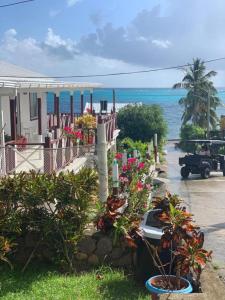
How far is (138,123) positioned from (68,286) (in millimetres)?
33303

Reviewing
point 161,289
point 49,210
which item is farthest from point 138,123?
point 161,289

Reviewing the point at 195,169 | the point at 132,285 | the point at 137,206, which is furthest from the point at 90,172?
the point at 195,169

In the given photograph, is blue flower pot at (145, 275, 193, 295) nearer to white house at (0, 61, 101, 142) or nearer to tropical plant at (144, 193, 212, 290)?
tropical plant at (144, 193, 212, 290)

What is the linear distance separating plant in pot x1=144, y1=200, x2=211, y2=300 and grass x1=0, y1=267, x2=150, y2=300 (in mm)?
481

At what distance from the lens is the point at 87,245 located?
712cm

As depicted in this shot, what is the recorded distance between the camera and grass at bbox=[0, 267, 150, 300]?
5.97 m

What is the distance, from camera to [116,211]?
7207mm

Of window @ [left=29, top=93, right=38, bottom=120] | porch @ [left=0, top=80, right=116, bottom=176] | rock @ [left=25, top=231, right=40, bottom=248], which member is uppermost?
window @ [left=29, top=93, right=38, bottom=120]

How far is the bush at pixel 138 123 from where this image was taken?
39125 mm

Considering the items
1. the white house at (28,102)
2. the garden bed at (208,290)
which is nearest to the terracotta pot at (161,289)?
the garden bed at (208,290)

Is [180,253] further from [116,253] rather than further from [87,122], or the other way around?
[87,122]

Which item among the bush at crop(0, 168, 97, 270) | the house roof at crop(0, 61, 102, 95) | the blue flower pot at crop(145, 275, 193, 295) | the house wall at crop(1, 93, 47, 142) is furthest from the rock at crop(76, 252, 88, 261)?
the house wall at crop(1, 93, 47, 142)

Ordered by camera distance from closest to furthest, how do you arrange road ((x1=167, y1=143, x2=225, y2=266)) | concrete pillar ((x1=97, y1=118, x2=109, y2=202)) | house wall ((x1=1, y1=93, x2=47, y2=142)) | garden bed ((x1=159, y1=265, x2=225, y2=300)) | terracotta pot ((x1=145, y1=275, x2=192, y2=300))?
garden bed ((x1=159, y1=265, x2=225, y2=300)), terracotta pot ((x1=145, y1=275, x2=192, y2=300)), concrete pillar ((x1=97, y1=118, x2=109, y2=202)), road ((x1=167, y1=143, x2=225, y2=266)), house wall ((x1=1, y1=93, x2=47, y2=142))

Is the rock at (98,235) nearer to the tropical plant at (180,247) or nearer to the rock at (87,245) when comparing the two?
the rock at (87,245)
